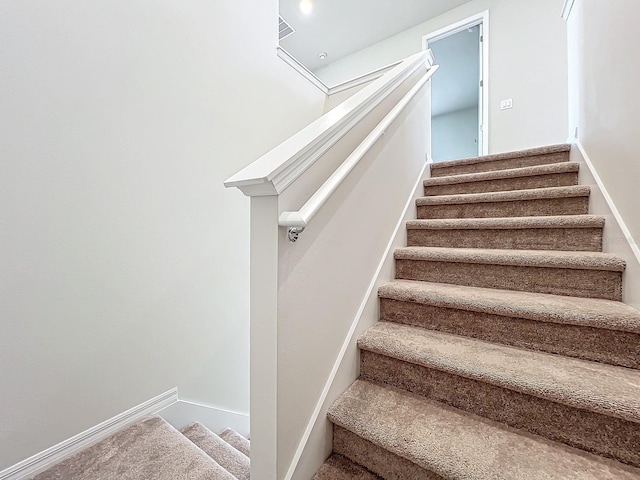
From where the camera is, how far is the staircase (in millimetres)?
791

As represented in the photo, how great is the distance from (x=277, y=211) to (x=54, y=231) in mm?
1062

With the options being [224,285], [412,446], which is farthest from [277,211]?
[224,285]

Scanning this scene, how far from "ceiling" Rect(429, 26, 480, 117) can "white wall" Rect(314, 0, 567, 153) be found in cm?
47

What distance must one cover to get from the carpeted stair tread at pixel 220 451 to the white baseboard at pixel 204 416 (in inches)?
2.2

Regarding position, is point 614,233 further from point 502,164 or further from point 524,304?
point 502,164

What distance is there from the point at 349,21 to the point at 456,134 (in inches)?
149

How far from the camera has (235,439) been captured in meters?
1.81

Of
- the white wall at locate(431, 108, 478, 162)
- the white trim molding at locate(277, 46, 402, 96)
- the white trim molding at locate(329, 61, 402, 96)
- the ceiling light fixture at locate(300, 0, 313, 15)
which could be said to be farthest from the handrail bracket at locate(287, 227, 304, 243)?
the white wall at locate(431, 108, 478, 162)

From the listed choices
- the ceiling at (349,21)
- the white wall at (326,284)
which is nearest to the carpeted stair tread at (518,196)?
the white wall at (326,284)

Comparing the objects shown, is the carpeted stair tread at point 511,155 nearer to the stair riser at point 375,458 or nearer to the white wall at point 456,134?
the stair riser at point 375,458

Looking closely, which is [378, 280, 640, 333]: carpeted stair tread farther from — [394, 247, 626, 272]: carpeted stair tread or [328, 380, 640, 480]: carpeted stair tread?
[328, 380, 640, 480]: carpeted stair tread

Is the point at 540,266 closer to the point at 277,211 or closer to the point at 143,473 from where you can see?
the point at 277,211

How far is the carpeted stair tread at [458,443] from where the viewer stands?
0.74 m

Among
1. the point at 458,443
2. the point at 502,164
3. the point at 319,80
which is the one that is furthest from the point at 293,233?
the point at 319,80
